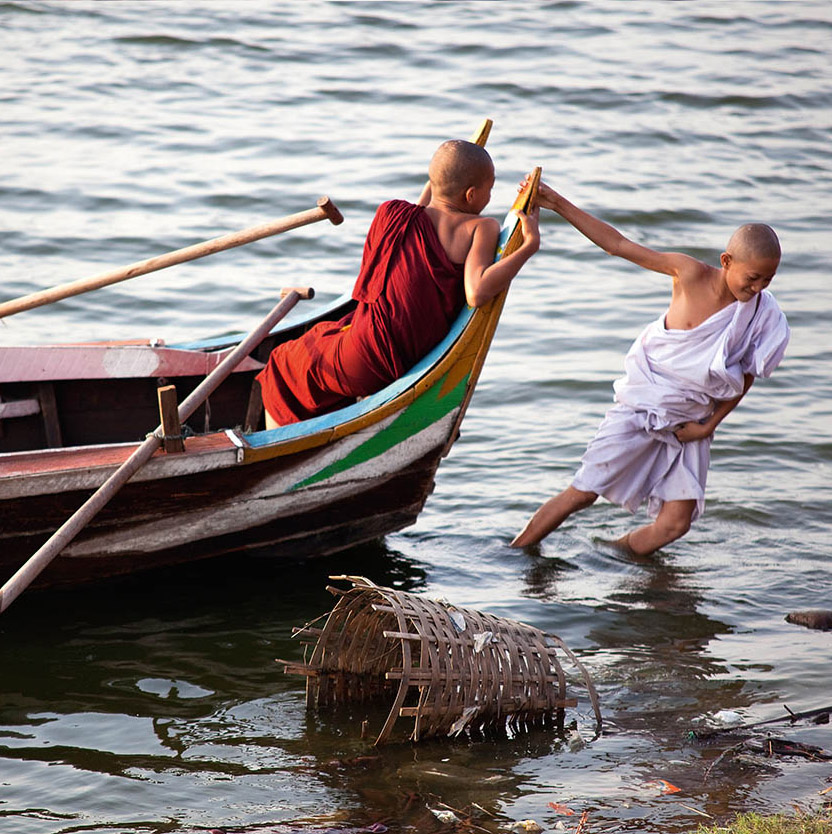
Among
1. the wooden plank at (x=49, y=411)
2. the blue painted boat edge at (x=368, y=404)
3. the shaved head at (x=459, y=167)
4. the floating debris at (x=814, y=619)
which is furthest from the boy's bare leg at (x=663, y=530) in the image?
the wooden plank at (x=49, y=411)

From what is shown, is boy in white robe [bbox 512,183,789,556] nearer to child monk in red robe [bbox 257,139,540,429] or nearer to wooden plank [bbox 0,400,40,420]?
child monk in red robe [bbox 257,139,540,429]

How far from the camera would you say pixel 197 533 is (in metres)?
4.79

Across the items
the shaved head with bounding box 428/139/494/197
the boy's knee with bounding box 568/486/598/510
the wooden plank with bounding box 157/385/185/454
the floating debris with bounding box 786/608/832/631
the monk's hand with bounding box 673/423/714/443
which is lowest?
the floating debris with bounding box 786/608/832/631

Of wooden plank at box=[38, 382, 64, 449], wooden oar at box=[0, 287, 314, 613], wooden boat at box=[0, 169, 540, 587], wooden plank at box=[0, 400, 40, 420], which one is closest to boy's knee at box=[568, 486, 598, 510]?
wooden boat at box=[0, 169, 540, 587]

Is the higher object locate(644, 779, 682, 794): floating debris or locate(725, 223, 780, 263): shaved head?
locate(725, 223, 780, 263): shaved head

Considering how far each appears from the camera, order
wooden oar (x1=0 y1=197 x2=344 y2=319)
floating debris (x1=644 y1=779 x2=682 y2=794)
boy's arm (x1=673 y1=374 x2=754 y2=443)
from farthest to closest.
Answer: boy's arm (x1=673 y1=374 x2=754 y2=443) → wooden oar (x1=0 y1=197 x2=344 y2=319) → floating debris (x1=644 y1=779 x2=682 y2=794)

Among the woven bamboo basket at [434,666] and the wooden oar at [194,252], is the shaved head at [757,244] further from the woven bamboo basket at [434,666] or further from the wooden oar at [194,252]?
the woven bamboo basket at [434,666]

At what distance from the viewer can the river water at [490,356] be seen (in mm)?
3736

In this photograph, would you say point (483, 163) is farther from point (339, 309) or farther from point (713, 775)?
point (713, 775)

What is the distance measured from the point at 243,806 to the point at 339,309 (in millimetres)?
2606

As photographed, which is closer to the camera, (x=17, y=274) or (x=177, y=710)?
(x=177, y=710)

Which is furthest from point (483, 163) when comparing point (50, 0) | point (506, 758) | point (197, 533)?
point (50, 0)

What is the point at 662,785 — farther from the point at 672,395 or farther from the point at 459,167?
the point at 459,167

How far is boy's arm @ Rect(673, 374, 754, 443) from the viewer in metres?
5.08
